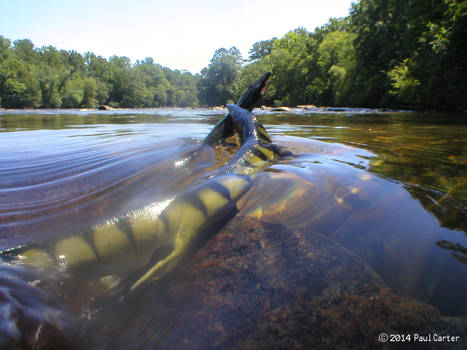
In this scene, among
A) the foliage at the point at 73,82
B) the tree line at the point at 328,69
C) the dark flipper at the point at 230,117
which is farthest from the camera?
the foliage at the point at 73,82

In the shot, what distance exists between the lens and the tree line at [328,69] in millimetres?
12109

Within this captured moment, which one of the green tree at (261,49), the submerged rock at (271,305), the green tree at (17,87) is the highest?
the green tree at (261,49)

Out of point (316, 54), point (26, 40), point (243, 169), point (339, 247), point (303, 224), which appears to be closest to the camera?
point (339, 247)

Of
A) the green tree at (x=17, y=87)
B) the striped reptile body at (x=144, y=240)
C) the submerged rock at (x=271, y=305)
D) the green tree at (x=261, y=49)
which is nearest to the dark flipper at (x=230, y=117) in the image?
the striped reptile body at (x=144, y=240)

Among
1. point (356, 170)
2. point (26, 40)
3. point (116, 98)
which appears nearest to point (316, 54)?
point (356, 170)

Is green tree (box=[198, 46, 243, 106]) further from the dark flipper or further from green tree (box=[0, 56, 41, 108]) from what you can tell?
the dark flipper

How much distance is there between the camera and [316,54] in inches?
1736

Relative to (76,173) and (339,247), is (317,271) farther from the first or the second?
(76,173)

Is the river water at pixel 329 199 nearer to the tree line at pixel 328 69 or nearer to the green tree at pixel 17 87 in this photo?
the tree line at pixel 328 69

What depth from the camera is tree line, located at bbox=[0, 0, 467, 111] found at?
12.1 metres

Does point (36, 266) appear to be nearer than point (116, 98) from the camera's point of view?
Yes

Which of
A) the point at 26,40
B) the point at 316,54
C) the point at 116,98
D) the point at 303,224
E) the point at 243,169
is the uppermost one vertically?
the point at 26,40

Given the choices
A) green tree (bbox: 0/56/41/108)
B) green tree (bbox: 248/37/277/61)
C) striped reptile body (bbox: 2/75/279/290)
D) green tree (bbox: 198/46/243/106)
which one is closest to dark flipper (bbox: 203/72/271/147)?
striped reptile body (bbox: 2/75/279/290)

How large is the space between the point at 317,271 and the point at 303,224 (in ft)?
1.17
